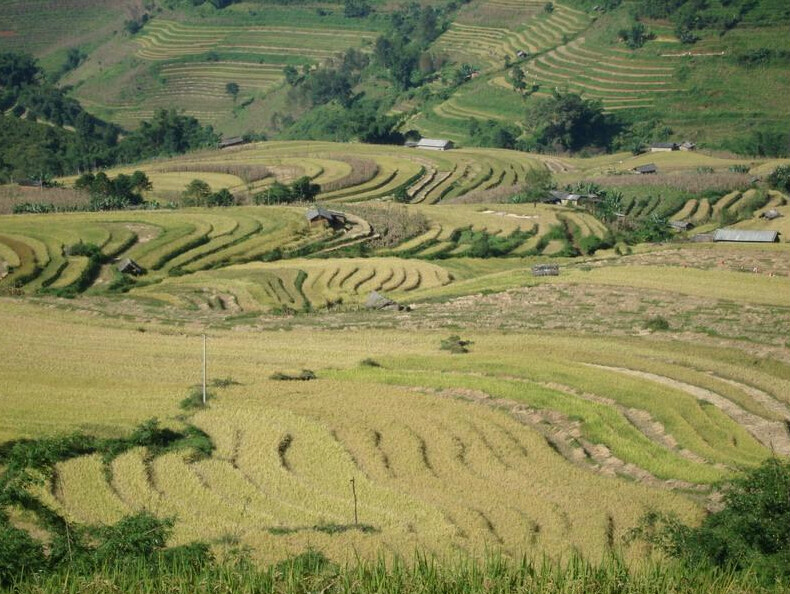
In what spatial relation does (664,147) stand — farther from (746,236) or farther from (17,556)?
(17,556)

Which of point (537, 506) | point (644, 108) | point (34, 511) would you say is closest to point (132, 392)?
point (34, 511)

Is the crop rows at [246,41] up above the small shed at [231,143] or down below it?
above

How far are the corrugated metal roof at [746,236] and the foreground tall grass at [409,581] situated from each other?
173ft

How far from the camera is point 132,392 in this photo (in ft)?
88.1

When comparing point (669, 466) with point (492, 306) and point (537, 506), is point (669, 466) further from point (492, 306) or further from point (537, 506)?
point (492, 306)

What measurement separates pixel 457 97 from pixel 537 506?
110 meters

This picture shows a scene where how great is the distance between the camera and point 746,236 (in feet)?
212

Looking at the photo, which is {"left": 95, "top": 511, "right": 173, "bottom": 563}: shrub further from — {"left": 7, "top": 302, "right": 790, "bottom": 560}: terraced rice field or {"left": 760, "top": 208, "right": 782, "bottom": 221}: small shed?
{"left": 760, "top": 208, "right": 782, "bottom": 221}: small shed

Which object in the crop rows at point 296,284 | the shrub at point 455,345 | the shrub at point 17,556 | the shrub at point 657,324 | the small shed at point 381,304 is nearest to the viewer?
the shrub at point 17,556

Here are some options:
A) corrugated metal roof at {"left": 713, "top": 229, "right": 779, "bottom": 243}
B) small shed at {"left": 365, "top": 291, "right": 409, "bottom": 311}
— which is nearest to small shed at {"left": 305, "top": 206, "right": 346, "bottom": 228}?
small shed at {"left": 365, "top": 291, "right": 409, "bottom": 311}

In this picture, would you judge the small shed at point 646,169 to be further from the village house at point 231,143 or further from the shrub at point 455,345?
the shrub at point 455,345

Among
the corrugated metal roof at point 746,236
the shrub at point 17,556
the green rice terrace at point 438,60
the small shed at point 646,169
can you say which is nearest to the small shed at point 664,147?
the green rice terrace at point 438,60

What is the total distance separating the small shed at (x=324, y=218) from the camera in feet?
223

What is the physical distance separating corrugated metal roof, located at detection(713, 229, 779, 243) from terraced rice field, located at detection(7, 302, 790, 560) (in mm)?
29524
